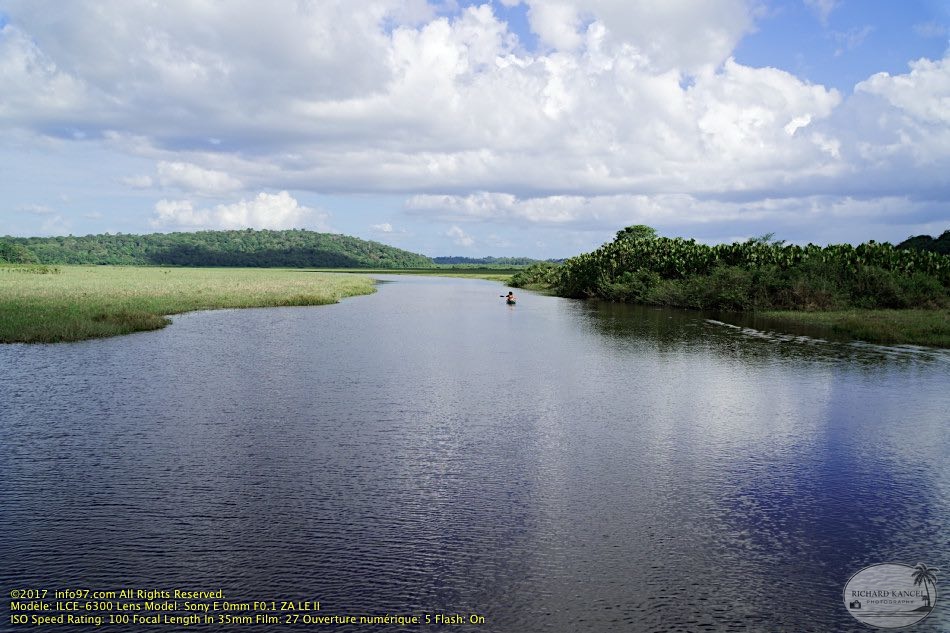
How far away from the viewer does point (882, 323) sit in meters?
44.5

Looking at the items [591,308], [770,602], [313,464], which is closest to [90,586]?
[313,464]

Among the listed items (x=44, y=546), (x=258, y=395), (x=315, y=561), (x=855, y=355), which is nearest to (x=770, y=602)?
(x=315, y=561)

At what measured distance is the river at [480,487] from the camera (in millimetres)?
9188

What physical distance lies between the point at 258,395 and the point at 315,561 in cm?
1232

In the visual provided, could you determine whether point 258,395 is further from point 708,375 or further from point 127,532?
point 708,375

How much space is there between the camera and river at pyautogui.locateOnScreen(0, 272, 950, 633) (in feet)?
30.1

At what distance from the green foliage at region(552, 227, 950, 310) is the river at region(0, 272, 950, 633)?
33419 millimetres

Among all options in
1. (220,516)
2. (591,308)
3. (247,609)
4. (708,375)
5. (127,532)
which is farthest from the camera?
(591,308)

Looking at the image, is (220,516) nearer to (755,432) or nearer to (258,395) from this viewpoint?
(258,395)

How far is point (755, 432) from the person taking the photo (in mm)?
17656

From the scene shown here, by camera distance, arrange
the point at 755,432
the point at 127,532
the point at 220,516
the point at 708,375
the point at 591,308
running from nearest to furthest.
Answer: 1. the point at 127,532
2. the point at 220,516
3. the point at 755,432
4. the point at 708,375
5. the point at 591,308

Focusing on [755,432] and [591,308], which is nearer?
[755,432]

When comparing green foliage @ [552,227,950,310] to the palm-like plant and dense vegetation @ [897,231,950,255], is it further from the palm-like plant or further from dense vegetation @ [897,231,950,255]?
the palm-like plant

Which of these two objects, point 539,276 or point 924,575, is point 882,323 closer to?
point 924,575
